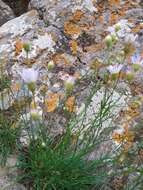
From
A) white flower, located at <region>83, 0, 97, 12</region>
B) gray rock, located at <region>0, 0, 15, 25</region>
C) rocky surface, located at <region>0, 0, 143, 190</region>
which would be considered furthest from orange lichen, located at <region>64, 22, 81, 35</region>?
gray rock, located at <region>0, 0, 15, 25</region>

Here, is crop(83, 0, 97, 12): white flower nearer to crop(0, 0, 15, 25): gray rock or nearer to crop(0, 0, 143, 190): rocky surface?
crop(0, 0, 143, 190): rocky surface

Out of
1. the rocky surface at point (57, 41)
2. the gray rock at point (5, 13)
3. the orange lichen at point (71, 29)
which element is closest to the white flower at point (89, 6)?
the rocky surface at point (57, 41)


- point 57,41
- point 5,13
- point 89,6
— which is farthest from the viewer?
point 5,13

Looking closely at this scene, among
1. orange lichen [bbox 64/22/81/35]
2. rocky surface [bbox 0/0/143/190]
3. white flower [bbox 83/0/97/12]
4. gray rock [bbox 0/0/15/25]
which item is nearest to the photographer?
rocky surface [bbox 0/0/143/190]

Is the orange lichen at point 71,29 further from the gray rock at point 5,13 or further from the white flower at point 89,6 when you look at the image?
the gray rock at point 5,13

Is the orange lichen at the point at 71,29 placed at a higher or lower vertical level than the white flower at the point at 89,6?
lower

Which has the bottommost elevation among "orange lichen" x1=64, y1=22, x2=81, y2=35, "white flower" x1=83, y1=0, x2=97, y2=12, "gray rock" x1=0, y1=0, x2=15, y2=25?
"gray rock" x1=0, y1=0, x2=15, y2=25

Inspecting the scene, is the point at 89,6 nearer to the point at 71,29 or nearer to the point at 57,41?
the point at 71,29

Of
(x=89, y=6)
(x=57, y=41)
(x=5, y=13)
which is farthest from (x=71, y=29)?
(x=5, y=13)
